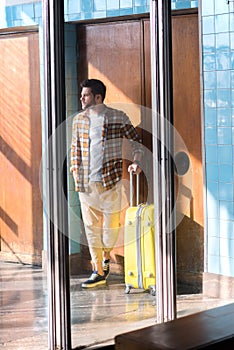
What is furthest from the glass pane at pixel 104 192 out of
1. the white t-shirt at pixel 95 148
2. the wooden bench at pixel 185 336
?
the wooden bench at pixel 185 336

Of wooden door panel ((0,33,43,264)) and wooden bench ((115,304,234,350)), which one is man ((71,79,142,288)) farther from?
wooden bench ((115,304,234,350))

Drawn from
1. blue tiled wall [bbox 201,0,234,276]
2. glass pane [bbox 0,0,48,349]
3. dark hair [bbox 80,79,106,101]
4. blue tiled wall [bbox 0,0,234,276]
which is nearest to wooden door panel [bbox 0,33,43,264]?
glass pane [bbox 0,0,48,349]

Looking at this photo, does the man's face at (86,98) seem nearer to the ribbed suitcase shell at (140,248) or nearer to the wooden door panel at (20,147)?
the wooden door panel at (20,147)

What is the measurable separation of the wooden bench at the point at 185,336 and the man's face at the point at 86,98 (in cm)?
330

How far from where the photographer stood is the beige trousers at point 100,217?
448 cm

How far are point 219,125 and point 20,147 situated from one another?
48.1 inches

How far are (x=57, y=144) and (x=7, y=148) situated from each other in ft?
2.79

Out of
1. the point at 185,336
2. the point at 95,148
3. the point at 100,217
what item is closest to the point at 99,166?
the point at 95,148

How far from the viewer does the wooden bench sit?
3.40 ft

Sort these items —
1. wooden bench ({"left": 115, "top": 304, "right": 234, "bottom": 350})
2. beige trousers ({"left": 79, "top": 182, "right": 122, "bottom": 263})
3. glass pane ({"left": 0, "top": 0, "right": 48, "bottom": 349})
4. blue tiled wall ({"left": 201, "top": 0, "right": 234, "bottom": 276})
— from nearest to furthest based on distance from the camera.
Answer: wooden bench ({"left": 115, "top": 304, "right": 234, "bottom": 350}) < glass pane ({"left": 0, "top": 0, "right": 48, "bottom": 349}) < beige trousers ({"left": 79, "top": 182, "right": 122, "bottom": 263}) < blue tiled wall ({"left": 201, "top": 0, "right": 234, "bottom": 276})

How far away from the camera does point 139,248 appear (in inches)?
186

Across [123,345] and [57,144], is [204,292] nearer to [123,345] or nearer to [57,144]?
[57,144]

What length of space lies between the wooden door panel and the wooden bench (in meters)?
3.07

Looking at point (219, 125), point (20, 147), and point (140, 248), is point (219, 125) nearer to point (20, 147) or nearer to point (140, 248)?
point (140, 248)
